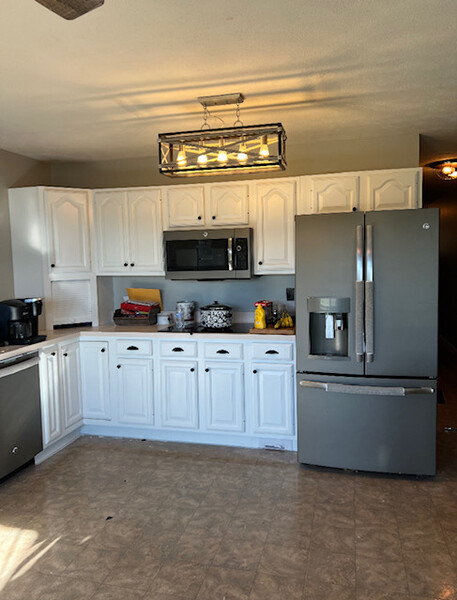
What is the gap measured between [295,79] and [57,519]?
2897 mm

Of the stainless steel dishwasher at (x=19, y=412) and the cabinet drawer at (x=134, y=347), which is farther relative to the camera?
the cabinet drawer at (x=134, y=347)

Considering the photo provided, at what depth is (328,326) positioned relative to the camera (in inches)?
131

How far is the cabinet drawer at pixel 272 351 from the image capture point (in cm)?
362

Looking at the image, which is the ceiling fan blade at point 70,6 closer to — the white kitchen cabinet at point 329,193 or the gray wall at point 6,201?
the white kitchen cabinet at point 329,193

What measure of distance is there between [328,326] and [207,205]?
1517mm

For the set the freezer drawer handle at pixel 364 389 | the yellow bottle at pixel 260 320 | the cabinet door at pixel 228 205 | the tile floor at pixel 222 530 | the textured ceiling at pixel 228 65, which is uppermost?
the textured ceiling at pixel 228 65

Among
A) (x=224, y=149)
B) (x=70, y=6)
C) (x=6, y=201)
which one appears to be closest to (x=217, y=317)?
(x=224, y=149)

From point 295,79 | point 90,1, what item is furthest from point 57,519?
point 295,79

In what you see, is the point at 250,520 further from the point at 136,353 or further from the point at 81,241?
the point at 81,241

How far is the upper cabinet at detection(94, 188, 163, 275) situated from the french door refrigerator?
1459mm

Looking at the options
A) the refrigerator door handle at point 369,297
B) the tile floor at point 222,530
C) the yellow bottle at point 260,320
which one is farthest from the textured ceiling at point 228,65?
the tile floor at point 222,530

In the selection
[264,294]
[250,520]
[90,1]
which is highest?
[90,1]

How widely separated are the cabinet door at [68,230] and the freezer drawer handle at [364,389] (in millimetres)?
2315

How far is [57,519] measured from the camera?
9.27ft
